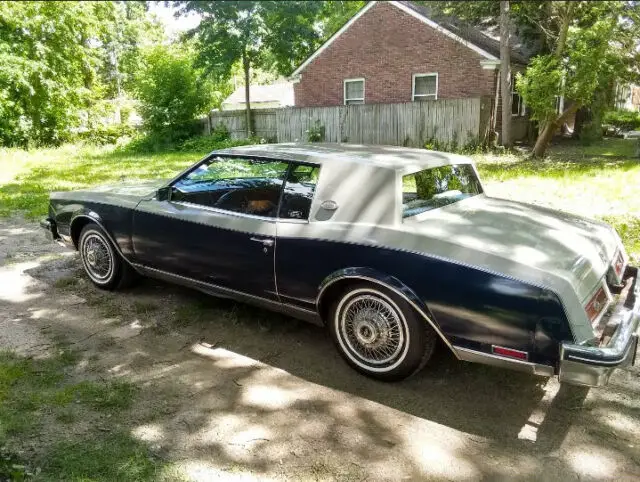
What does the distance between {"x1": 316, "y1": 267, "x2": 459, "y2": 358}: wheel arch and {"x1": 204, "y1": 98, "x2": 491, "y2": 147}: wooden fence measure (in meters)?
13.6

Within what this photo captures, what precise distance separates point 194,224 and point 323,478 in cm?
218

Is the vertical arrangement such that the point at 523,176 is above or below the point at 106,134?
below

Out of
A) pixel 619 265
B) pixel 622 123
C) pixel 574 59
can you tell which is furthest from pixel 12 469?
pixel 622 123

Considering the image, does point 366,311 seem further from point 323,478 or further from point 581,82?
point 581,82

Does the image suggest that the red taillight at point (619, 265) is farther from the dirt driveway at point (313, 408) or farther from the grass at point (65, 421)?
the grass at point (65, 421)

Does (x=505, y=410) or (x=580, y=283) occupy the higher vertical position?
(x=580, y=283)

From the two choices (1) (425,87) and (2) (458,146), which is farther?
(1) (425,87)

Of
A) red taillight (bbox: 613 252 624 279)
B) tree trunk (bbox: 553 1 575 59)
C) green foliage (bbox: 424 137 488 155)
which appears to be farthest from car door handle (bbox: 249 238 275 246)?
green foliage (bbox: 424 137 488 155)

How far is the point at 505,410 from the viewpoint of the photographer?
2932 millimetres

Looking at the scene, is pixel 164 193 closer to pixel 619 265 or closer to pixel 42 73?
pixel 619 265

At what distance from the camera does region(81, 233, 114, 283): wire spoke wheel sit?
467 cm

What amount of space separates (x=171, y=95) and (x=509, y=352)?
2252 cm

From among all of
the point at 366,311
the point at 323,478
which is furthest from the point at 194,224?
the point at 323,478

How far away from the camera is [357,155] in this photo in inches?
140
